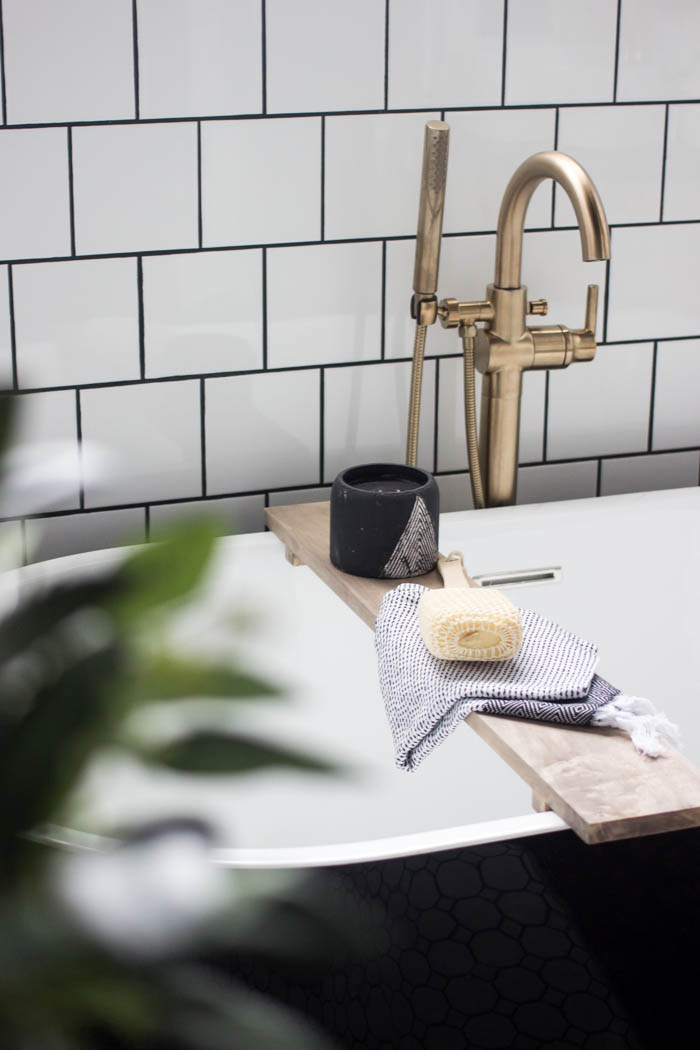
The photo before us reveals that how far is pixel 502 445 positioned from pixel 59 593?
55.9 inches

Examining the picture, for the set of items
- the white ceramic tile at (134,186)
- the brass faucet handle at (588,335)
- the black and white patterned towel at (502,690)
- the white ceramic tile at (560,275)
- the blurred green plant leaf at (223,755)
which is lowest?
the black and white patterned towel at (502,690)

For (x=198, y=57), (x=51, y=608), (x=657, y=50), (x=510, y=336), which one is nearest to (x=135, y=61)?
(x=198, y=57)

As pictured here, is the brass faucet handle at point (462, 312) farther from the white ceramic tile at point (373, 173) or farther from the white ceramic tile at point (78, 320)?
the white ceramic tile at point (78, 320)

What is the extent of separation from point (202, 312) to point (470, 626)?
571 millimetres

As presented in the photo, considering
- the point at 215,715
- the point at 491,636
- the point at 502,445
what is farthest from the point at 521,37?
the point at 215,715

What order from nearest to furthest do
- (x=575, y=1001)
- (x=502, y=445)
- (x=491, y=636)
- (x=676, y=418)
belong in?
(x=575, y=1001) → (x=491, y=636) → (x=502, y=445) → (x=676, y=418)

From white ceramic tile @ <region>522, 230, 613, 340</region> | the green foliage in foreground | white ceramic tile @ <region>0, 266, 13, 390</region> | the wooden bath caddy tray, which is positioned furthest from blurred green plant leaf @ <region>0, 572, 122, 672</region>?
white ceramic tile @ <region>522, 230, 613, 340</region>

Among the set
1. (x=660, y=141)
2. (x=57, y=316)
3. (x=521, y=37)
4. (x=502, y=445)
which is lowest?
(x=502, y=445)

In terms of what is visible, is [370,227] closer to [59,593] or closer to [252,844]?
[252,844]

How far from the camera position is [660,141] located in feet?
5.20

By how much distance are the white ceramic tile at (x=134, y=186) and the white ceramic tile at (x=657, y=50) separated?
54 centimetres

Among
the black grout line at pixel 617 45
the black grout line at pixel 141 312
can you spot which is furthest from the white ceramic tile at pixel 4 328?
the black grout line at pixel 617 45

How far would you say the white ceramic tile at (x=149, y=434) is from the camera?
1.44 metres

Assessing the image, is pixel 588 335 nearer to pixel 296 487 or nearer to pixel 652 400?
Answer: pixel 652 400
